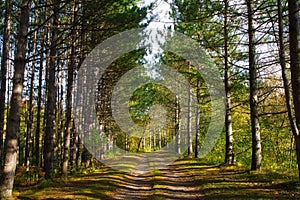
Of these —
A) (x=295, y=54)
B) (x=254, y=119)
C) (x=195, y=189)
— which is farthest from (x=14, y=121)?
(x=254, y=119)

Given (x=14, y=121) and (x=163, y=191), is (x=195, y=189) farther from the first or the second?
(x=14, y=121)

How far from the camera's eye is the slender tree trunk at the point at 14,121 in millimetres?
8336

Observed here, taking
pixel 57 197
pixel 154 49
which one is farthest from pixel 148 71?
pixel 57 197

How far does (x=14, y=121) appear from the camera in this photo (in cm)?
853

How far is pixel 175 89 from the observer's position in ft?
109

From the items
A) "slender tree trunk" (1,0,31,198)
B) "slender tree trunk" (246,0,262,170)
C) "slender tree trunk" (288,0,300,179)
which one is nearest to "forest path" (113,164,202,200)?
"slender tree trunk" (246,0,262,170)

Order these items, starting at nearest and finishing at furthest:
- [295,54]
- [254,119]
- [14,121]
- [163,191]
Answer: [295,54]
[14,121]
[163,191]
[254,119]

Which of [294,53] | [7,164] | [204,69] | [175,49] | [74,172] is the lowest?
[74,172]

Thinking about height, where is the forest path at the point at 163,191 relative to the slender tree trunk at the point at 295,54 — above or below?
below

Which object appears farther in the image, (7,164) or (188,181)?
(188,181)

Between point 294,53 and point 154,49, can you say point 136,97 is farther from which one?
point 294,53

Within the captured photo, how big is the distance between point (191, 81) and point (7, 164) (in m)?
20.4

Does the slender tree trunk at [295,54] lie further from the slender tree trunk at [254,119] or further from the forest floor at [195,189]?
the slender tree trunk at [254,119]

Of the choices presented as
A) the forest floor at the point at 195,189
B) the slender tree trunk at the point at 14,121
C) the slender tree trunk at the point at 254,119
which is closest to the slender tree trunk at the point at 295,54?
the forest floor at the point at 195,189
